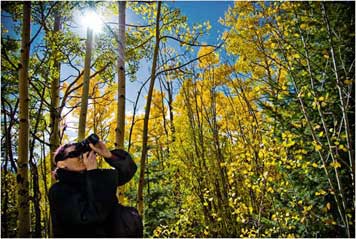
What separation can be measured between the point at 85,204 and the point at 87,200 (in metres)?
0.01

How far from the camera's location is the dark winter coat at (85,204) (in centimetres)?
101

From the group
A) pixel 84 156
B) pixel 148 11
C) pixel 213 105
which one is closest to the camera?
pixel 84 156

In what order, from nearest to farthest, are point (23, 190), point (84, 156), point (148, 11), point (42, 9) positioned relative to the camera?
point (84, 156), point (23, 190), point (148, 11), point (42, 9)

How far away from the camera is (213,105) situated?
4871mm

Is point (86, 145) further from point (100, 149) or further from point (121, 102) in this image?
point (121, 102)

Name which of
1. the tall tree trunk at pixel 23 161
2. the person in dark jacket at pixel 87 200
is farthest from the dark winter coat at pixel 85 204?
the tall tree trunk at pixel 23 161

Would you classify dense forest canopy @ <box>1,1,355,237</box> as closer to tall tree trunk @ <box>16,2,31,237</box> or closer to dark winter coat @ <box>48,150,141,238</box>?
tall tree trunk @ <box>16,2,31,237</box>

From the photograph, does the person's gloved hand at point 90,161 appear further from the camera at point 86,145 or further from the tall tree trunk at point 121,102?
the tall tree trunk at point 121,102

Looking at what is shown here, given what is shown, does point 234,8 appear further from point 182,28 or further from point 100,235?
point 100,235

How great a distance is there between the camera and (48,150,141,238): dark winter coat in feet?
3.32

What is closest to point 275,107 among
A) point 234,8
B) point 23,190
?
point 234,8

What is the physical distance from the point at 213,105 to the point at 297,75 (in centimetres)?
170

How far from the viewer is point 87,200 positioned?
1.04 meters

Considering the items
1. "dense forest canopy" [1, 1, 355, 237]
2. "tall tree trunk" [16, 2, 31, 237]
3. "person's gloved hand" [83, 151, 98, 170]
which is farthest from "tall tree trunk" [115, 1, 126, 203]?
"person's gloved hand" [83, 151, 98, 170]
